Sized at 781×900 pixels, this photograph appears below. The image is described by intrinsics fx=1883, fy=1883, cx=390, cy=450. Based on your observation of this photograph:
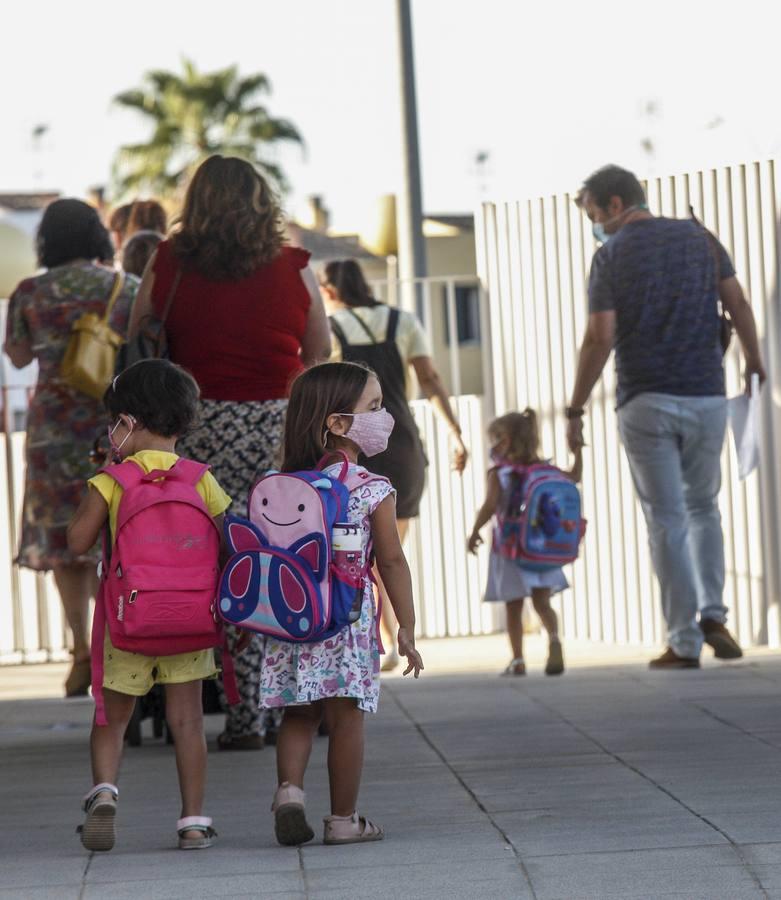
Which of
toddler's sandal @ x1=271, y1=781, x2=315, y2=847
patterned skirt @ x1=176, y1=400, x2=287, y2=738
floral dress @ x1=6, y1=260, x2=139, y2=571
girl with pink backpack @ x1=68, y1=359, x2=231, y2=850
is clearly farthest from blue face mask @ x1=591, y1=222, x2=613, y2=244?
toddler's sandal @ x1=271, y1=781, x2=315, y2=847

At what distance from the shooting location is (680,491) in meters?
8.05

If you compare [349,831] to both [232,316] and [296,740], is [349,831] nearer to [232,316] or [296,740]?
[296,740]

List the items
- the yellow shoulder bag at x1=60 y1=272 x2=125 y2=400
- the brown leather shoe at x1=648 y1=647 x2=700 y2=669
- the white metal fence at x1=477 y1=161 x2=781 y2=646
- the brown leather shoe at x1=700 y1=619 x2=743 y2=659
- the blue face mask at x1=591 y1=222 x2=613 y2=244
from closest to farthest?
the yellow shoulder bag at x1=60 y1=272 x2=125 y2=400
the brown leather shoe at x1=648 y1=647 x2=700 y2=669
the brown leather shoe at x1=700 y1=619 x2=743 y2=659
the blue face mask at x1=591 y1=222 x2=613 y2=244
the white metal fence at x1=477 y1=161 x2=781 y2=646

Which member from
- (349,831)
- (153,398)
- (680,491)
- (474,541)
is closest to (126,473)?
(153,398)

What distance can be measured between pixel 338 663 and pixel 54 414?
3304mm

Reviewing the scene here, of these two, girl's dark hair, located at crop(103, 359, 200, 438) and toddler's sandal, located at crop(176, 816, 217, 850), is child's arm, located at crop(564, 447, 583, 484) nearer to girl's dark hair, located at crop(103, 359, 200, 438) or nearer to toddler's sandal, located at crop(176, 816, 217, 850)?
girl's dark hair, located at crop(103, 359, 200, 438)

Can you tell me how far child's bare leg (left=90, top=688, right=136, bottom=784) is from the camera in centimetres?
461

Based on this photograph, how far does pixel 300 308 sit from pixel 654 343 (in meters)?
2.24

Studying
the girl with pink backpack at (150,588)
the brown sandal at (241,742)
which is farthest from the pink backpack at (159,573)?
the brown sandal at (241,742)

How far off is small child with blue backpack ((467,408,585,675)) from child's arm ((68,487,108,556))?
387cm

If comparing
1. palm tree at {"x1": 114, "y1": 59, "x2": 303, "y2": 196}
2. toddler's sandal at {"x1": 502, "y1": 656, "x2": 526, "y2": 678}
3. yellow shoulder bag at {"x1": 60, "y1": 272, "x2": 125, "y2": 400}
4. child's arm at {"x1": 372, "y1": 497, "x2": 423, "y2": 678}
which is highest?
palm tree at {"x1": 114, "y1": 59, "x2": 303, "y2": 196}

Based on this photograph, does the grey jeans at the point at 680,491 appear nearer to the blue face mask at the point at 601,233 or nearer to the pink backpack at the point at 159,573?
the blue face mask at the point at 601,233

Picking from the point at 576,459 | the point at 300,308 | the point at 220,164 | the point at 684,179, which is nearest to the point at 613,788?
the point at 300,308

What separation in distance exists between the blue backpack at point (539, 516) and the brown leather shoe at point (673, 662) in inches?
29.6
